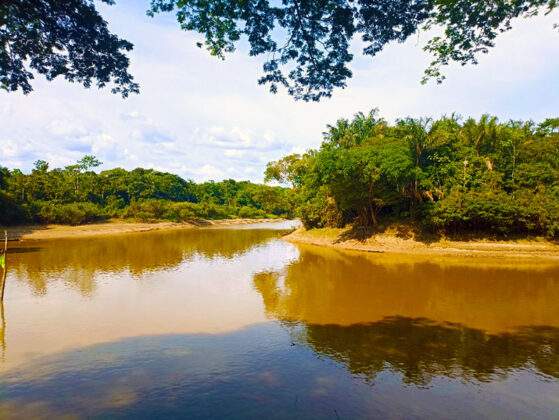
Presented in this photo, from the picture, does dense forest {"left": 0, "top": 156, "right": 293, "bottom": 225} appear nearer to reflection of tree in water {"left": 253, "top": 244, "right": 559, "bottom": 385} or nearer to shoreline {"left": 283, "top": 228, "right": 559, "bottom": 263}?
shoreline {"left": 283, "top": 228, "right": 559, "bottom": 263}

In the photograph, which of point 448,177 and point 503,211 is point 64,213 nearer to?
point 448,177

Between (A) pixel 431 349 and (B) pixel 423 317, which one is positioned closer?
(A) pixel 431 349

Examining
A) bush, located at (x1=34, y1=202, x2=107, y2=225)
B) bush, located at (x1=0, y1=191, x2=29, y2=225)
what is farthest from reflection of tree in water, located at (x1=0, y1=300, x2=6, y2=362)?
bush, located at (x1=34, y1=202, x2=107, y2=225)

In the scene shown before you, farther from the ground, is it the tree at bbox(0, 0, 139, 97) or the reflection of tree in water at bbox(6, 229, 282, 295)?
the tree at bbox(0, 0, 139, 97)

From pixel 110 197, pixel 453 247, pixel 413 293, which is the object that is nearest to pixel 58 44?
pixel 413 293

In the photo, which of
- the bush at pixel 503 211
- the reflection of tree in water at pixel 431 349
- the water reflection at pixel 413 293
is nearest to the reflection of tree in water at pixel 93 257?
the water reflection at pixel 413 293

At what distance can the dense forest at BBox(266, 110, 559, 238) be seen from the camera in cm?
3309

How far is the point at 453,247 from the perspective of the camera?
1337 inches

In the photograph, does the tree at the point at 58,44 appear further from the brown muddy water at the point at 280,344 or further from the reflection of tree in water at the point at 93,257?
the reflection of tree in water at the point at 93,257

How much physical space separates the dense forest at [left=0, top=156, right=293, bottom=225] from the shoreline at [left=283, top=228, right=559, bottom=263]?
19.5 metres

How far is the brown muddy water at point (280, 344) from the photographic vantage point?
8.87 m

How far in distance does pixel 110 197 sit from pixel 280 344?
67.6 metres

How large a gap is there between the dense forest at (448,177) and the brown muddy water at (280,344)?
891 cm

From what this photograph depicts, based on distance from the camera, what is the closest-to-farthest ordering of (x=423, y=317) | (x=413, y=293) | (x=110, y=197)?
(x=423, y=317) < (x=413, y=293) < (x=110, y=197)
